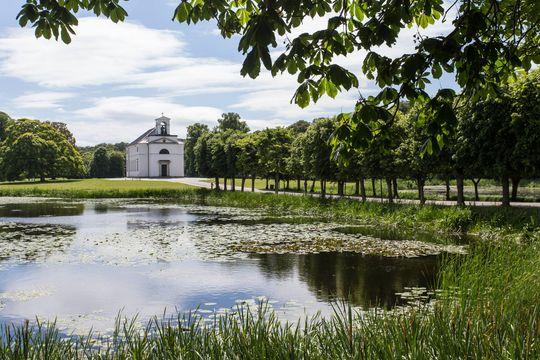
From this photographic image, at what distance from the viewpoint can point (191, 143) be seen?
10738 cm

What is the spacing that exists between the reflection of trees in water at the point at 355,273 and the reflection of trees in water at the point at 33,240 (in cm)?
713

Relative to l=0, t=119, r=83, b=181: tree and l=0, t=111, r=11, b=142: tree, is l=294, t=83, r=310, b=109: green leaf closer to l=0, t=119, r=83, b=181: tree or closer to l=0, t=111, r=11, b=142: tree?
l=0, t=119, r=83, b=181: tree

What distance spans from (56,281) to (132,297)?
8.99 feet

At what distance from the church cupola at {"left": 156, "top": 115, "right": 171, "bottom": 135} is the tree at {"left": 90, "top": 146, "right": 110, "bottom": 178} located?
12.9 m


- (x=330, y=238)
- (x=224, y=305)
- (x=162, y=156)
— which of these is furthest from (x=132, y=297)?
(x=162, y=156)

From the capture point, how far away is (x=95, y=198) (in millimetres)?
50625

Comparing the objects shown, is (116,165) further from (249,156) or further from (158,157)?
(249,156)

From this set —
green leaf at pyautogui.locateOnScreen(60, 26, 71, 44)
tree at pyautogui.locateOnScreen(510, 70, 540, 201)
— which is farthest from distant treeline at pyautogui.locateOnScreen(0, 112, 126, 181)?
green leaf at pyautogui.locateOnScreen(60, 26, 71, 44)

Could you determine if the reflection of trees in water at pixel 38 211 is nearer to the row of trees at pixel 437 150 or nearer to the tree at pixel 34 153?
the row of trees at pixel 437 150

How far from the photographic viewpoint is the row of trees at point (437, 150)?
18.7 m

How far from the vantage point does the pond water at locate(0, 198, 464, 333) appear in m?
9.97

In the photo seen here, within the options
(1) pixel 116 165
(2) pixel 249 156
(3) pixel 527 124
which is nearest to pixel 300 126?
(2) pixel 249 156

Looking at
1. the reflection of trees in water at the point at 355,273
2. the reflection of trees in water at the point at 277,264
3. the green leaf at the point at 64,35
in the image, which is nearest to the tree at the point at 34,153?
the reflection of trees in water at the point at 277,264

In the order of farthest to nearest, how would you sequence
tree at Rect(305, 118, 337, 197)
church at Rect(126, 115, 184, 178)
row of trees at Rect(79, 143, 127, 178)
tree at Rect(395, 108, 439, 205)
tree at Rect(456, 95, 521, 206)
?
row of trees at Rect(79, 143, 127, 178), church at Rect(126, 115, 184, 178), tree at Rect(305, 118, 337, 197), tree at Rect(395, 108, 439, 205), tree at Rect(456, 95, 521, 206)
